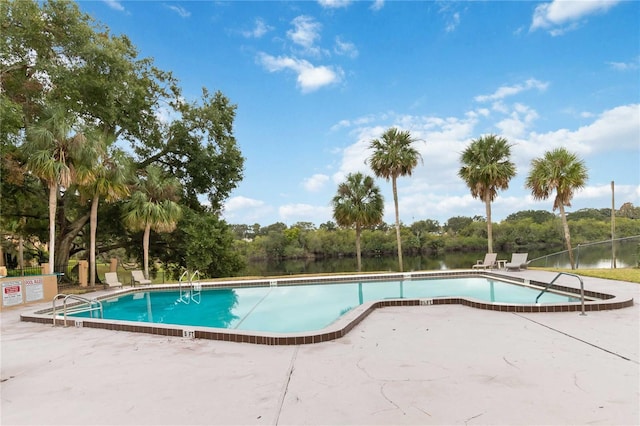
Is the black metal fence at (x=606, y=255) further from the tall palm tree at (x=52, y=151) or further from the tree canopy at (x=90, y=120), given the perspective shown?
the tall palm tree at (x=52, y=151)

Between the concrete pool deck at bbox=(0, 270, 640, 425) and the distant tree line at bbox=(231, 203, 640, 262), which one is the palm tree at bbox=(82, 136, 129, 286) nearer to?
the concrete pool deck at bbox=(0, 270, 640, 425)

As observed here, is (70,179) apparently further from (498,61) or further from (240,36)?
(498,61)

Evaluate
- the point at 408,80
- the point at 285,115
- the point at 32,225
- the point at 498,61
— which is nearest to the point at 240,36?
the point at 285,115

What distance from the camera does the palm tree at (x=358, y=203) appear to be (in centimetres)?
1955

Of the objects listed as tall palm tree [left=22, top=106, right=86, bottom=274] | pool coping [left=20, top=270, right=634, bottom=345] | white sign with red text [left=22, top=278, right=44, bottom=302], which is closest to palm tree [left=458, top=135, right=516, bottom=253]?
pool coping [left=20, top=270, right=634, bottom=345]

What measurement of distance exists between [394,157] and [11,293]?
1534 cm

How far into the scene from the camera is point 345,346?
4.48 meters

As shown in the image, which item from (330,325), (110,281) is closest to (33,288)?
(110,281)

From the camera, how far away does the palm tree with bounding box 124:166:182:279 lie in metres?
14.3

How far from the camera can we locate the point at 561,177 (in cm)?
1466

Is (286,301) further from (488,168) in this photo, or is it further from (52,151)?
(488,168)

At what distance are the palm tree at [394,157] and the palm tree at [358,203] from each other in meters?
1.37

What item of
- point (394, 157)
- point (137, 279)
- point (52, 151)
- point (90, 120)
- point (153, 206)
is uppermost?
point (90, 120)

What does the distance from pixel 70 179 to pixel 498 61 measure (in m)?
15.9
